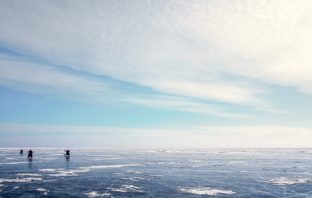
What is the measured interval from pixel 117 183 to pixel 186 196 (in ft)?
26.0

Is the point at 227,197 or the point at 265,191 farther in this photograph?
the point at 265,191

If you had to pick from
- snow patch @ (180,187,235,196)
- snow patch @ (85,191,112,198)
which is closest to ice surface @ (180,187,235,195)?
snow patch @ (180,187,235,196)

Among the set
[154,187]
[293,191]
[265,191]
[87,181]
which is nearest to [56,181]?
[87,181]

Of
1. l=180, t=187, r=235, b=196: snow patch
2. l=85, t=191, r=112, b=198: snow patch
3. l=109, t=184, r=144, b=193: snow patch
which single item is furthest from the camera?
l=109, t=184, r=144, b=193: snow patch

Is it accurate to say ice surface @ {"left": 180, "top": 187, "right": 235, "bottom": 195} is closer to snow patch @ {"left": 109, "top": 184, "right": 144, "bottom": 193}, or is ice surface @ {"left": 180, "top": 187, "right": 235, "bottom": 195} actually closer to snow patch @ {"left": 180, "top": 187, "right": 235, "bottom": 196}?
snow patch @ {"left": 180, "top": 187, "right": 235, "bottom": 196}

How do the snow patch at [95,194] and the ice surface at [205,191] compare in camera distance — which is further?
the ice surface at [205,191]

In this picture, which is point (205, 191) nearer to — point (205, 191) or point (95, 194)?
point (205, 191)

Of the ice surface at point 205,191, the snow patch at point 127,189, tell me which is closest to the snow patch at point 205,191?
the ice surface at point 205,191

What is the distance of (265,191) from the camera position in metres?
25.0

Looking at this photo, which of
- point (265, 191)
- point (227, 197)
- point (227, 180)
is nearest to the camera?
point (227, 197)

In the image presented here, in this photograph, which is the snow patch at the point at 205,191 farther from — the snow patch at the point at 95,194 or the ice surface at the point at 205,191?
the snow patch at the point at 95,194

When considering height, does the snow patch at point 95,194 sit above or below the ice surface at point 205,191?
above

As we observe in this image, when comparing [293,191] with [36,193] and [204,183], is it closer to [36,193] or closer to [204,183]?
[204,183]

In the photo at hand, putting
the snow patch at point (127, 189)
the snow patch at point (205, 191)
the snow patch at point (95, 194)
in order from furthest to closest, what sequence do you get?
the snow patch at point (127, 189), the snow patch at point (205, 191), the snow patch at point (95, 194)
